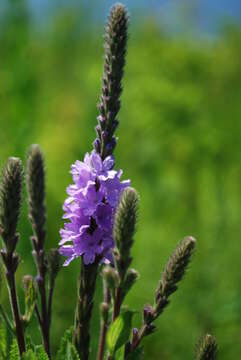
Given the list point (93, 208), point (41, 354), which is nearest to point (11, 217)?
point (93, 208)

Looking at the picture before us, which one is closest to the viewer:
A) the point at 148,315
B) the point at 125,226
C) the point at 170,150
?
the point at 125,226

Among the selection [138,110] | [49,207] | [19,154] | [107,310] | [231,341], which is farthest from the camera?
[138,110]

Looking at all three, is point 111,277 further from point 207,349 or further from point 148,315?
point 207,349

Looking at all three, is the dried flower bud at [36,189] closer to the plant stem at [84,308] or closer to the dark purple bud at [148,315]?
the plant stem at [84,308]

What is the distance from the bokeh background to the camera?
3.93 m

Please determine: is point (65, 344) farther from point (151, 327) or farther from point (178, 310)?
point (178, 310)

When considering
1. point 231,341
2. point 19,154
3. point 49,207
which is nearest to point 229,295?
point 231,341

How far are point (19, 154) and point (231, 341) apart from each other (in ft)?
6.36

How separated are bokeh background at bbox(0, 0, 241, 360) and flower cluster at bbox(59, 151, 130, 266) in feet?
6.68

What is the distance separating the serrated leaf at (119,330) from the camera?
1.00 m

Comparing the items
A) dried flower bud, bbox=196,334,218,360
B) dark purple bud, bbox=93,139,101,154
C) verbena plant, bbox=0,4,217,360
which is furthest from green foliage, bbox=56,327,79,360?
dark purple bud, bbox=93,139,101,154

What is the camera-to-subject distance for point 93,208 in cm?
108

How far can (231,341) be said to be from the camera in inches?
155

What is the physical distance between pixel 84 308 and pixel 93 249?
114 mm
